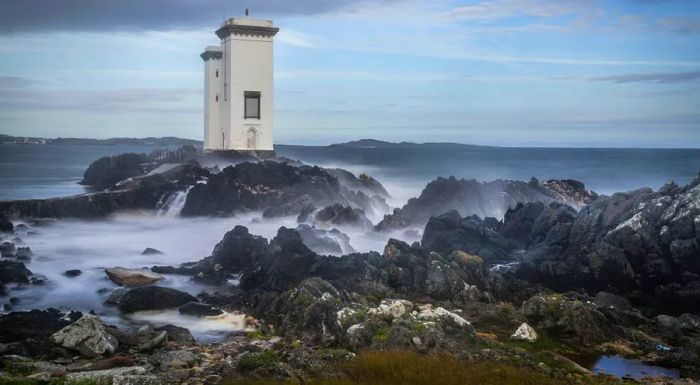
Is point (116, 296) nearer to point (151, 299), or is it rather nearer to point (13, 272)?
point (151, 299)

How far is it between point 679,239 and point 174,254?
1672 centimetres

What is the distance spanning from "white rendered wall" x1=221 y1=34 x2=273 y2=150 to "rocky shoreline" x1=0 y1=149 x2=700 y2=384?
8665mm

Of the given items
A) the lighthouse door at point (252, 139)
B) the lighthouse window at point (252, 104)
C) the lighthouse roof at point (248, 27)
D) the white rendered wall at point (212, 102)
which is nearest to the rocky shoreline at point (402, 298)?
the lighthouse door at point (252, 139)

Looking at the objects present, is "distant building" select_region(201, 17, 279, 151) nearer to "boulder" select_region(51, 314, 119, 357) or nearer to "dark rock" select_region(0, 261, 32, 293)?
"dark rock" select_region(0, 261, 32, 293)

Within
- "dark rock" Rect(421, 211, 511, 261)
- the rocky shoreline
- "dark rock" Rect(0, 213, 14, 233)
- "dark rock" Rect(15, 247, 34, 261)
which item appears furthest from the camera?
"dark rock" Rect(0, 213, 14, 233)

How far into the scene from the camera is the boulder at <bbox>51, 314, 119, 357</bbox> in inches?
565

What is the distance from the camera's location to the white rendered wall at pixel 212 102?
139 feet

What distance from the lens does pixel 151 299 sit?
→ 18.9 m

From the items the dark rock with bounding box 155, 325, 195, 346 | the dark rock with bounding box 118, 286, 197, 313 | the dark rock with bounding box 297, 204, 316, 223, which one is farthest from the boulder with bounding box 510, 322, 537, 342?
the dark rock with bounding box 297, 204, 316, 223

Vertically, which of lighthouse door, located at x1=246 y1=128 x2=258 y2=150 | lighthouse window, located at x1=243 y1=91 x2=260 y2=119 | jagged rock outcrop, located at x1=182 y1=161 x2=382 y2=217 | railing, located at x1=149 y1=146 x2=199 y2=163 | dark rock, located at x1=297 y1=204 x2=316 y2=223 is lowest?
dark rock, located at x1=297 y1=204 x2=316 y2=223

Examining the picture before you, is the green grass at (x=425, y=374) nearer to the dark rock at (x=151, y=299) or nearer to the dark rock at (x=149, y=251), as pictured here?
the dark rock at (x=151, y=299)

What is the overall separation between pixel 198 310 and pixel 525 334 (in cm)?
773

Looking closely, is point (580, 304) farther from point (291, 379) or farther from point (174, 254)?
point (174, 254)

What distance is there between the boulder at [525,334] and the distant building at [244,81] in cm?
2761
